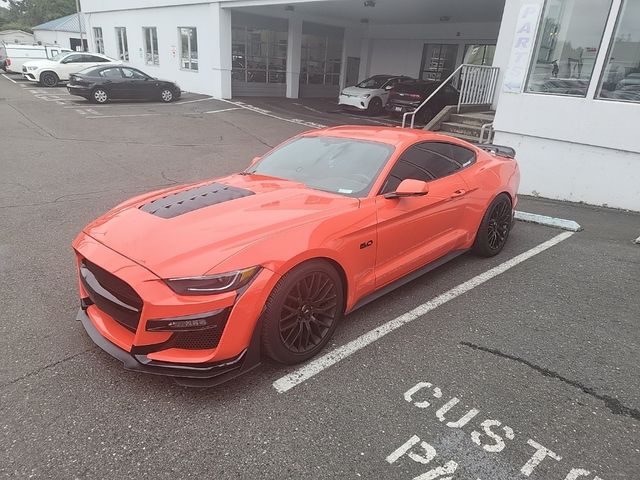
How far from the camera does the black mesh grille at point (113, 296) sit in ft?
8.42

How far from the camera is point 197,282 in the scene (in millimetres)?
2482

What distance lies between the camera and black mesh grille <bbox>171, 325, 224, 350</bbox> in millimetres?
2512

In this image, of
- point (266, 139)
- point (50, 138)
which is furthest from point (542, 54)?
point (50, 138)

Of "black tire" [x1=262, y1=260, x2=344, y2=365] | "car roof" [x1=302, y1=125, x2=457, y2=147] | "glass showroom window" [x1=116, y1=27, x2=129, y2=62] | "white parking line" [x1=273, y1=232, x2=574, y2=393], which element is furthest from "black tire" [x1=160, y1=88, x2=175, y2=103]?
"black tire" [x1=262, y1=260, x2=344, y2=365]

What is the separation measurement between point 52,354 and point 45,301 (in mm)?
858

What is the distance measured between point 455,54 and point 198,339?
22190mm

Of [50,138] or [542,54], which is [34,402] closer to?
[542,54]

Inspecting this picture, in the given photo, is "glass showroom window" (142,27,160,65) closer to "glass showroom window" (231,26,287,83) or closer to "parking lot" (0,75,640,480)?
"glass showroom window" (231,26,287,83)

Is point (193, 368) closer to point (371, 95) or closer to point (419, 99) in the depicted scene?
point (419, 99)

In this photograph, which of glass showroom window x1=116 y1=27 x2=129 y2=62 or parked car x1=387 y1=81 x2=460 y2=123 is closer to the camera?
parked car x1=387 y1=81 x2=460 y2=123

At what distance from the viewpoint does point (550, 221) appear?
20.9ft

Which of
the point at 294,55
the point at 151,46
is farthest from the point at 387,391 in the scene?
the point at 151,46

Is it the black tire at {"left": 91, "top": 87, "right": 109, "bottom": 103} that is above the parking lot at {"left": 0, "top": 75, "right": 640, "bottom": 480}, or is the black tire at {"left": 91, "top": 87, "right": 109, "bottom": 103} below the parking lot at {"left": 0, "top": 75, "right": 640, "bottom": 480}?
above

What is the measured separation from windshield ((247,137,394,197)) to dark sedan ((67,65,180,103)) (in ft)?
50.9
